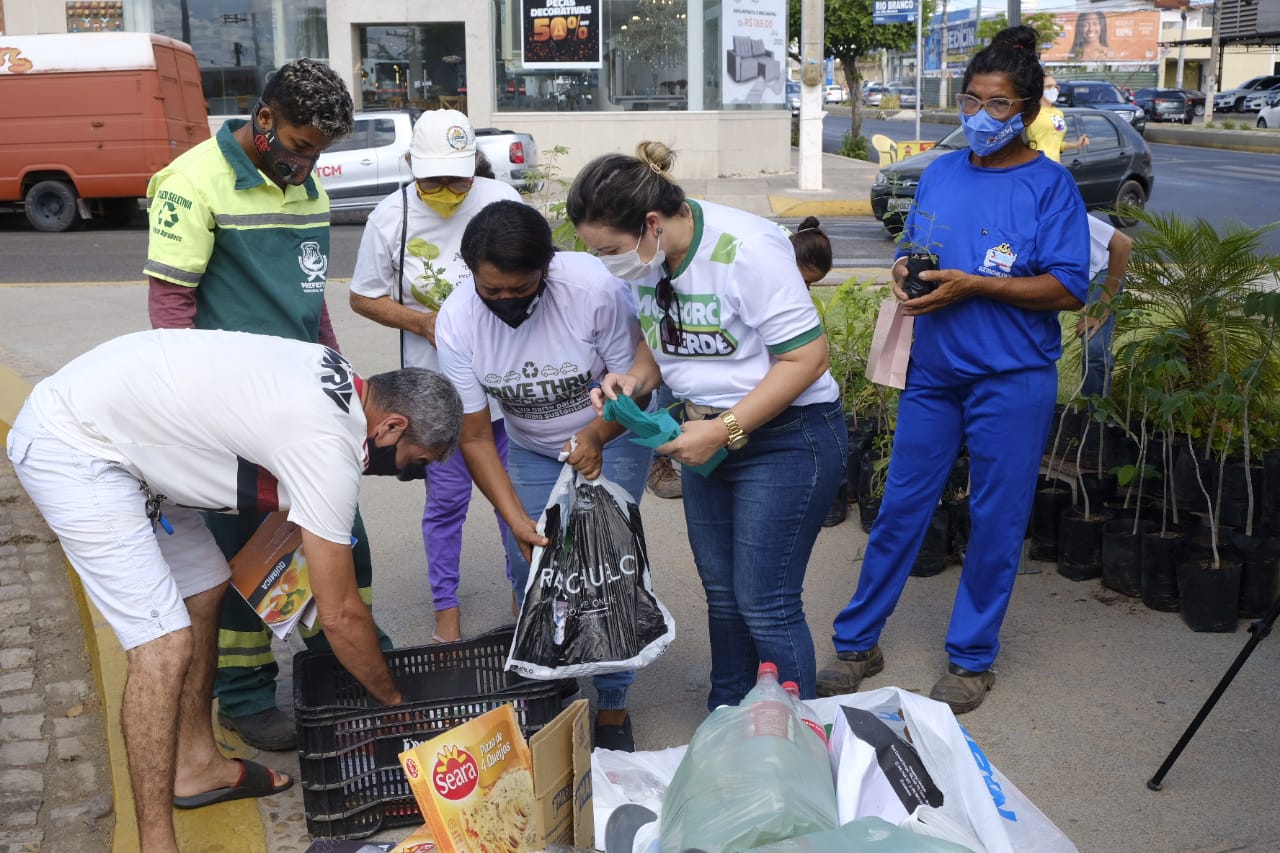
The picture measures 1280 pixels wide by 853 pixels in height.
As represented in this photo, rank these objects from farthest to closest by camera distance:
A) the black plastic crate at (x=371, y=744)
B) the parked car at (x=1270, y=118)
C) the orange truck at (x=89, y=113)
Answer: the parked car at (x=1270, y=118), the orange truck at (x=89, y=113), the black plastic crate at (x=371, y=744)

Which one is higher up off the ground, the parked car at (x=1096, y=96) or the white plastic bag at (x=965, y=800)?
the parked car at (x=1096, y=96)

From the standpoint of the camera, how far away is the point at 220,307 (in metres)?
3.75

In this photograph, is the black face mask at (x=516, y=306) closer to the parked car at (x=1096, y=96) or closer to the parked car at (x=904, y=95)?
the parked car at (x=1096, y=96)

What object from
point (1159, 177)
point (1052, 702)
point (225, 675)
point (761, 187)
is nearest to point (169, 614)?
point (225, 675)

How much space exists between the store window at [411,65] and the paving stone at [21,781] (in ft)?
69.9

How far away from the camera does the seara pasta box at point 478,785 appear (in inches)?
107

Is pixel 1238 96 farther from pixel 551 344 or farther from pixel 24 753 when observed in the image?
pixel 24 753

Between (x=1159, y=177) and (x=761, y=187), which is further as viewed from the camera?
(x=1159, y=177)

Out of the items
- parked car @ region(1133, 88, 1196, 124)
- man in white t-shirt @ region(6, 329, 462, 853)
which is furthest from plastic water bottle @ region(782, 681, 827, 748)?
parked car @ region(1133, 88, 1196, 124)

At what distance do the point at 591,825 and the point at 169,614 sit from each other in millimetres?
1134

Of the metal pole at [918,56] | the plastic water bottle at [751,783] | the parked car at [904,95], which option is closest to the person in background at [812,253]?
the plastic water bottle at [751,783]

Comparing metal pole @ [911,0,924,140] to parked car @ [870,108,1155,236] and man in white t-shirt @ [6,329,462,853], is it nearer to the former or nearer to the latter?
parked car @ [870,108,1155,236]

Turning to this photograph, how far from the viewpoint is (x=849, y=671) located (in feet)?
13.4

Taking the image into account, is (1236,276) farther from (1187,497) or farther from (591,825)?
(591,825)
